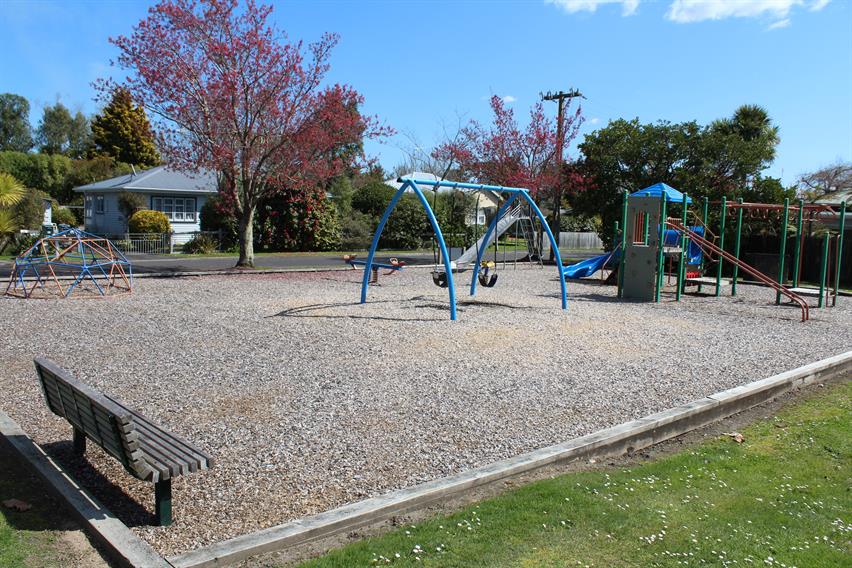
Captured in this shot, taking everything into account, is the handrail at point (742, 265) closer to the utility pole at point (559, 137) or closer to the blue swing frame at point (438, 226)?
the blue swing frame at point (438, 226)

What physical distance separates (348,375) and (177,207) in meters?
31.7

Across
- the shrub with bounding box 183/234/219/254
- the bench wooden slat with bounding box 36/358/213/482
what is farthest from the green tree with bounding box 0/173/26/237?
the bench wooden slat with bounding box 36/358/213/482

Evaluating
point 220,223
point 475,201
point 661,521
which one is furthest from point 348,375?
point 475,201

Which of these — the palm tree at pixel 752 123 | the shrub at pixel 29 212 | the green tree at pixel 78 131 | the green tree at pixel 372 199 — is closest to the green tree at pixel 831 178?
the palm tree at pixel 752 123

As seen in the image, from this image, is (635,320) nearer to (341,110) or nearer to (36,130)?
(341,110)

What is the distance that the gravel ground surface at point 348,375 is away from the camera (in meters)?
4.85

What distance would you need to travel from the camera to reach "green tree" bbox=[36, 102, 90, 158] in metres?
67.5

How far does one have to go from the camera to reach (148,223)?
31.8m

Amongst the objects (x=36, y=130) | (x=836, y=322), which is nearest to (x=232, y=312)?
(x=836, y=322)

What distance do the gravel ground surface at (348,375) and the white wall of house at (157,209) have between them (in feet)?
75.4

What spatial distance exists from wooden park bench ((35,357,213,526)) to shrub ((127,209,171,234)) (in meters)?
28.6

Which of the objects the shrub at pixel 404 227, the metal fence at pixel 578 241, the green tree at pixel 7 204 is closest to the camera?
the green tree at pixel 7 204

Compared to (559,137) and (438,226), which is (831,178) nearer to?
(559,137)

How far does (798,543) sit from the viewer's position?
13.5 feet
